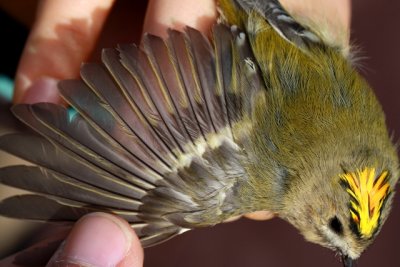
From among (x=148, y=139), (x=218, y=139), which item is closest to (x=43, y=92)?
(x=148, y=139)

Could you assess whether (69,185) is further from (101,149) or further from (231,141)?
(231,141)

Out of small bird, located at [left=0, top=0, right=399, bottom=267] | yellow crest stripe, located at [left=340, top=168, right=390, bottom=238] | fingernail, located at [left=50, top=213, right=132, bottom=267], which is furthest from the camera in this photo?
yellow crest stripe, located at [left=340, top=168, right=390, bottom=238]

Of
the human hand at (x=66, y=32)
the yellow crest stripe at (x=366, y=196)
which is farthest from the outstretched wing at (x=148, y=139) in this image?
the yellow crest stripe at (x=366, y=196)

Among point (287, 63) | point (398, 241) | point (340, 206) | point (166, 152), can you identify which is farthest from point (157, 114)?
point (398, 241)

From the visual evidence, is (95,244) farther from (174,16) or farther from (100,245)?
(174,16)

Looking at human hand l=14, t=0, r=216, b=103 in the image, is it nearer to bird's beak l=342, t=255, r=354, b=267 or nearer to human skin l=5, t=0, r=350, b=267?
human skin l=5, t=0, r=350, b=267

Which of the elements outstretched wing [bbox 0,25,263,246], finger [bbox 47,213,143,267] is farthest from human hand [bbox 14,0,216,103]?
finger [bbox 47,213,143,267]
